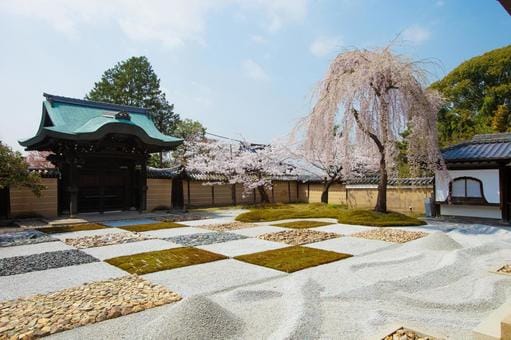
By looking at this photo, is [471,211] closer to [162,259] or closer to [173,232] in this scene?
[173,232]

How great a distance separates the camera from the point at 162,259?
6.19 meters

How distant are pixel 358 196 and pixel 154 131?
1033 cm

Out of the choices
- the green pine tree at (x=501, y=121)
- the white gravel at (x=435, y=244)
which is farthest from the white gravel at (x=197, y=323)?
the green pine tree at (x=501, y=121)

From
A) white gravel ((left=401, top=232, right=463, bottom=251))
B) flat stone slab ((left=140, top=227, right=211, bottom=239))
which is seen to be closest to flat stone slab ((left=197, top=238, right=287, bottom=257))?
flat stone slab ((left=140, top=227, right=211, bottom=239))

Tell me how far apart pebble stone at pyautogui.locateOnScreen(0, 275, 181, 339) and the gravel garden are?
0.01 m

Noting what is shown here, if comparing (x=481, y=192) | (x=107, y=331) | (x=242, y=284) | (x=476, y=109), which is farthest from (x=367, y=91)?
(x=476, y=109)

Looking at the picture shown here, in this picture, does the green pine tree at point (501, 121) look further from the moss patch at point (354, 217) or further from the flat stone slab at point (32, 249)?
the flat stone slab at point (32, 249)

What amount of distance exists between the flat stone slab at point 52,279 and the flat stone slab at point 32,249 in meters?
1.96

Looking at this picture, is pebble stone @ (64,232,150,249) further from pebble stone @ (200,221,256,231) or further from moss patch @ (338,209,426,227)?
moss patch @ (338,209,426,227)

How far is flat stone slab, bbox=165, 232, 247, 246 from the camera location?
791 centimetres

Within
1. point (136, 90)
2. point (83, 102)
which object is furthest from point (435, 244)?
point (136, 90)

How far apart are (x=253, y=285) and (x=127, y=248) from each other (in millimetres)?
3897

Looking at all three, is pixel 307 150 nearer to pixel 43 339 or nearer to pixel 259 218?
pixel 259 218

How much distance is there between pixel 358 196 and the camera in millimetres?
Result: 15992
